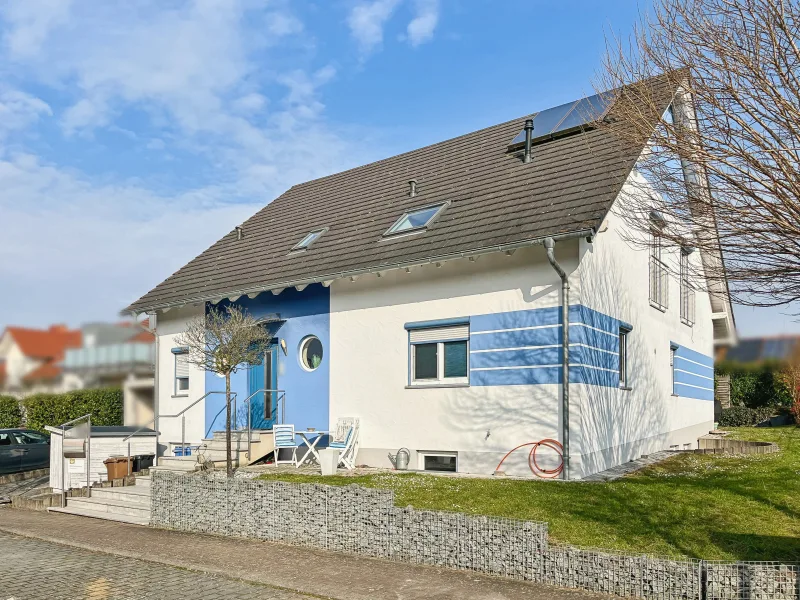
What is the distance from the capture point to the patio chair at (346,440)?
47.8 feet

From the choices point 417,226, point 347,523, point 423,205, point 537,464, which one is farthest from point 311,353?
point 347,523

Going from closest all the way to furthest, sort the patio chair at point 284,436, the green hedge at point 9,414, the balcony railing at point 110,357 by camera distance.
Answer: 1. the patio chair at point 284,436
2. the balcony railing at point 110,357
3. the green hedge at point 9,414

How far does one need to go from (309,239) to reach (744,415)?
56.2 ft

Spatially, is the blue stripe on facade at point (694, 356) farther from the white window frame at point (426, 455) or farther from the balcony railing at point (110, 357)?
the balcony railing at point (110, 357)

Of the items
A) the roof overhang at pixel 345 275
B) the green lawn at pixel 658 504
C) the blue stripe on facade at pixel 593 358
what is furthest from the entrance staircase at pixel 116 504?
the blue stripe on facade at pixel 593 358

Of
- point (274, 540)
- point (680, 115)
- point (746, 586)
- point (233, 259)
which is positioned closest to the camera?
point (746, 586)

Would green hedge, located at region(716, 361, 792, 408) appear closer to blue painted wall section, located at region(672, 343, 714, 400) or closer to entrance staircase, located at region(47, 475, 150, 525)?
blue painted wall section, located at region(672, 343, 714, 400)

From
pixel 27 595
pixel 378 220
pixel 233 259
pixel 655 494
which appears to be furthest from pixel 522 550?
pixel 233 259

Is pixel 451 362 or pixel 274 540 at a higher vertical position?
pixel 451 362

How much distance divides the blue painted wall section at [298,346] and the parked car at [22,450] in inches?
260

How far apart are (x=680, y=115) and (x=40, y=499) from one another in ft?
43.0

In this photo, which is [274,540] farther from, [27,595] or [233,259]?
[233,259]

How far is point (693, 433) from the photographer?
20391 millimetres

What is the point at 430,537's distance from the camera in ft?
28.4
